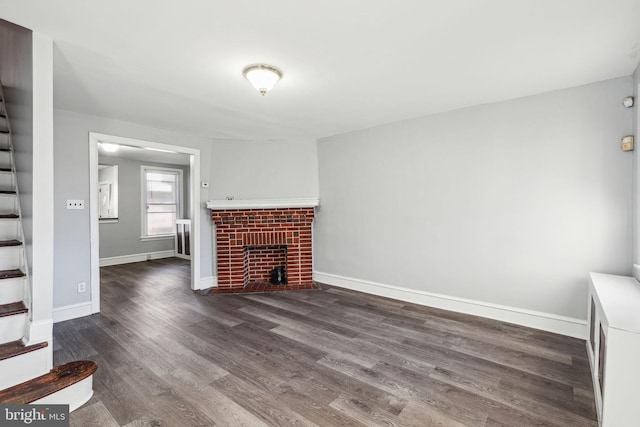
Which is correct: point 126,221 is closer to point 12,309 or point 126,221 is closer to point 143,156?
point 143,156

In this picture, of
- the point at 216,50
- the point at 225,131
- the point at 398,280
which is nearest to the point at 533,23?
the point at 216,50

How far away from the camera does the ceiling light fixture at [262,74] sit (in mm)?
2320

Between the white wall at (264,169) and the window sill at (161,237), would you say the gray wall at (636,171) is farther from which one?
the window sill at (161,237)

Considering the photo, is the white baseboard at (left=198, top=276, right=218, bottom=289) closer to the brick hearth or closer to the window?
the brick hearth

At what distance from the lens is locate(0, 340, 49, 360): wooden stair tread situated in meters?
1.73

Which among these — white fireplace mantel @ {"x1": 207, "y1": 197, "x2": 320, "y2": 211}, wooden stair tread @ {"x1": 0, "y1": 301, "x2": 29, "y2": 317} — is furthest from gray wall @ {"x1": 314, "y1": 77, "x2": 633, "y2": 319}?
wooden stair tread @ {"x1": 0, "y1": 301, "x2": 29, "y2": 317}

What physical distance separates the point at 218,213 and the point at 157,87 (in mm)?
2074

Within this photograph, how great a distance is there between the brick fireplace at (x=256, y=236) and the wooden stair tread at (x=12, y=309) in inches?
97.6

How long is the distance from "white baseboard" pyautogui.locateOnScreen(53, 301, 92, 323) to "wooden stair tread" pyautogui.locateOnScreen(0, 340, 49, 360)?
157 centimetres

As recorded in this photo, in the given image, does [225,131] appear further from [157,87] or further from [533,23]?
[533,23]

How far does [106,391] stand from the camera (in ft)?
6.41

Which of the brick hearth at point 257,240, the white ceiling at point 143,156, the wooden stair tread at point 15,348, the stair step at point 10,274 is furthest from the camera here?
the white ceiling at point 143,156

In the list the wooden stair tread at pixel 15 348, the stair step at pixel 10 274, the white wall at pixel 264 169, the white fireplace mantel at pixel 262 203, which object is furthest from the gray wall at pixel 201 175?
the wooden stair tread at pixel 15 348

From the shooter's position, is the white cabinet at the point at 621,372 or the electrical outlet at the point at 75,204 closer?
the white cabinet at the point at 621,372
